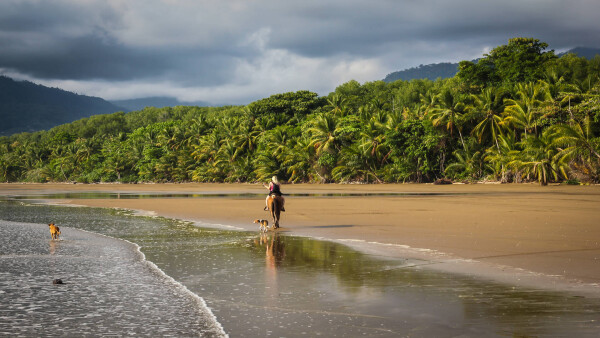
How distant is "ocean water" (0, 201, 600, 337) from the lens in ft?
17.1

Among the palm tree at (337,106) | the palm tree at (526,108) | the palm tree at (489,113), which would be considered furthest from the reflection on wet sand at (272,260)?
the palm tree at (337,106)

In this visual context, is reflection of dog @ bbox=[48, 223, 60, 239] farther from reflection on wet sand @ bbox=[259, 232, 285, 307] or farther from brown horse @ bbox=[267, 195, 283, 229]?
brown horse @ bbox=[267, 195, 283, 229]

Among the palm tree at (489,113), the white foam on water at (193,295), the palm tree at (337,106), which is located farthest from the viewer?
the palm tree at (337,106)

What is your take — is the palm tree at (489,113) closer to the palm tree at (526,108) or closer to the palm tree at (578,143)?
the palm tree at (526,108)

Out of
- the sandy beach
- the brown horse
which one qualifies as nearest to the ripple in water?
the sandy beach

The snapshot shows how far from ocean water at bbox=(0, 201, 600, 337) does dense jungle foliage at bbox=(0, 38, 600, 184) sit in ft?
105

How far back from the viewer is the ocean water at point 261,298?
5.20m

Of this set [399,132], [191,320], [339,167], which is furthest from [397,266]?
[339,167]

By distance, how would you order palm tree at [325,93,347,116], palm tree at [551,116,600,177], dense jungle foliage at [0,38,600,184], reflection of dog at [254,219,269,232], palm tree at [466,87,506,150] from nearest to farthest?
reflection of dog at [254,219,269,232] → palm tree at [551,116,600,177] → dense jungle foliage at [0,38,600,184] → palm tree at [466,87,506,150] → palm tree at [325,93,347,116]

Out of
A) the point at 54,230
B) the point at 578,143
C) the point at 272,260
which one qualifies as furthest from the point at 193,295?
the point at 578,143

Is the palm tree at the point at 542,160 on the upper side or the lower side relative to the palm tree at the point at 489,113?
lower

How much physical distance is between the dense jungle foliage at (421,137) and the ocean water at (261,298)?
32.0 m

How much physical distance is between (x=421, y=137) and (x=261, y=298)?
45.4 m

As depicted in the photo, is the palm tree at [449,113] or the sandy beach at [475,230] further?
the palm tree at [449,113]
